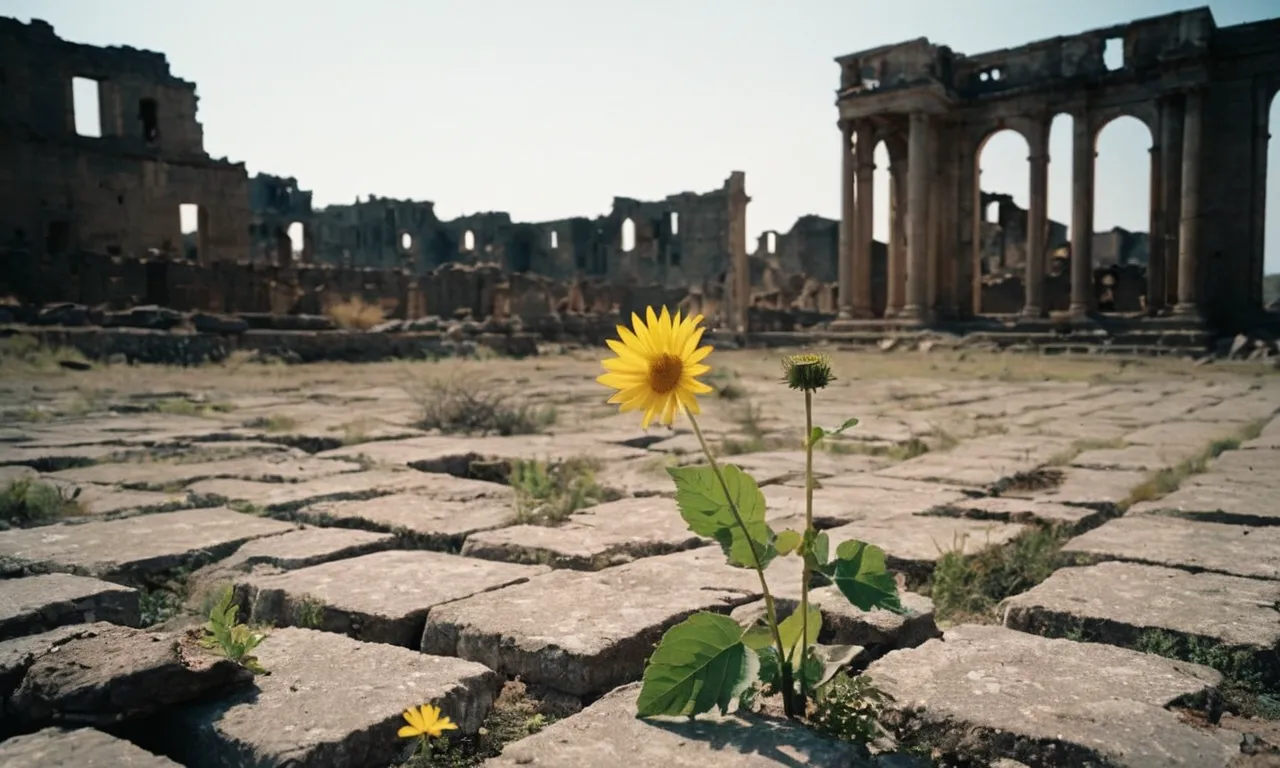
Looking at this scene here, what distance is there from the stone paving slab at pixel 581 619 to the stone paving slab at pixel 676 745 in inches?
11.2

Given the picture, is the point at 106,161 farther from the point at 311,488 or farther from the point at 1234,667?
the point at 1234,667

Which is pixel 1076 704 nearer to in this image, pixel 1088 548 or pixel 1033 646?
pixel 1033 646

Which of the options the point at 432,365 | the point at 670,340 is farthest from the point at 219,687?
the point at 432,365

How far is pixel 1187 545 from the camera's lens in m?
2.95

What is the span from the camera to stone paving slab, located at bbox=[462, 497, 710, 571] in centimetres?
288

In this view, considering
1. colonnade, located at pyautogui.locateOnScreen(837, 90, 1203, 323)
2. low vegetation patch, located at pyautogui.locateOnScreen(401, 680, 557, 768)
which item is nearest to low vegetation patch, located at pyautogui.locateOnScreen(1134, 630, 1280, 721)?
low vegetation patch, located at pyautogui.locateOnScreen(401, 680, 557, 768)

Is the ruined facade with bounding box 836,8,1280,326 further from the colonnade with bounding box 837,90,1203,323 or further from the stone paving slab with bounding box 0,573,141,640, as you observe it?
the stone paving slab with bounding box 0,573,141,640

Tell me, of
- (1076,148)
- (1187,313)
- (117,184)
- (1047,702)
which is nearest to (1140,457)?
(1047,702)

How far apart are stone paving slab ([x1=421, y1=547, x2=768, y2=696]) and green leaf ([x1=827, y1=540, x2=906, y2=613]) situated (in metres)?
0.57

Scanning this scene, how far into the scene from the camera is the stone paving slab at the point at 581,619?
6.27 ft

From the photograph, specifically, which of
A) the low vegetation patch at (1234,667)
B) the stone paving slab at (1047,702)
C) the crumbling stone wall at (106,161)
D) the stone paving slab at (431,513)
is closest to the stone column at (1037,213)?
the stone paving slab at (431,513)

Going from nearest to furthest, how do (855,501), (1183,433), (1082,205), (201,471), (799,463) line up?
(855,501) → (201,471) → (799,463) → (1183,433) → (1082,205)

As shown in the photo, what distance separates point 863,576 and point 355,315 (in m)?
20.8

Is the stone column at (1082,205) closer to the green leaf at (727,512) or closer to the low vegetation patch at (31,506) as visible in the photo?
the low vegetation patch at (31,506)
